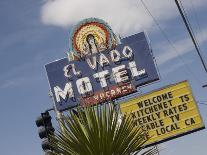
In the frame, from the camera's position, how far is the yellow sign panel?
1208 inches

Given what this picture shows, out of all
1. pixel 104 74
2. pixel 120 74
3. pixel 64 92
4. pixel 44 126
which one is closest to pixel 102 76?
pixel 104 74

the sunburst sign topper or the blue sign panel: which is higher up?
the sunburst sign topper

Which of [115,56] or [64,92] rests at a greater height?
[115,56]

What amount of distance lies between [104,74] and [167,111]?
5539 millimetres

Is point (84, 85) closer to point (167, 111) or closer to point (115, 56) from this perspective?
point (115, 56)

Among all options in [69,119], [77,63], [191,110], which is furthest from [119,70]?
[69,119]

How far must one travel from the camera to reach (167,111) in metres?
31.2

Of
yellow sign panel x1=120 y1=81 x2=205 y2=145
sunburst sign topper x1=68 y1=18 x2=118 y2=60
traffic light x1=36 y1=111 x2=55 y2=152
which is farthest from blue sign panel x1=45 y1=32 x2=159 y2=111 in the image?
traffic light x1=36 y1=111 x2=55 y2=152

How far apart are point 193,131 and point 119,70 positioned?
6868 millimetres

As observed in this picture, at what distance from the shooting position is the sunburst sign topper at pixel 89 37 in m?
34.7

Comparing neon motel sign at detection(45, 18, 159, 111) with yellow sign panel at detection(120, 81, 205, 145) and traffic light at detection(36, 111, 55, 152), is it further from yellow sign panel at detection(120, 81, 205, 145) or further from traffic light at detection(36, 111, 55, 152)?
traffic light at detection(36, 111, 55, 152)

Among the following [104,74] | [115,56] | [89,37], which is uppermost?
[89,37]

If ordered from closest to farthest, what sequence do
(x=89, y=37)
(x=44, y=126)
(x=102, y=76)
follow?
(x=44, y=126), (x=102, y=76), (x=89, y=37)

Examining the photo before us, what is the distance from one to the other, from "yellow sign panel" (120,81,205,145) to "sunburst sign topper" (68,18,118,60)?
5541 millimetres
